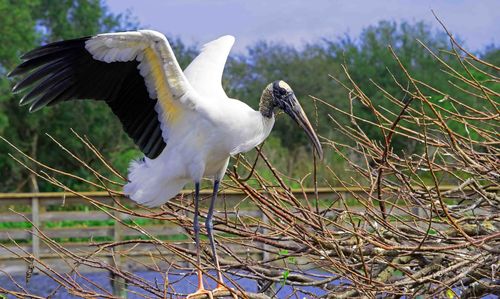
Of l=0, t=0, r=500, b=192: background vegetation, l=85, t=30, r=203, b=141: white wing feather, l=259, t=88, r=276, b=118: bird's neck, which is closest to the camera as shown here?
l=85, t=30, r=203, b=141: white wing feather

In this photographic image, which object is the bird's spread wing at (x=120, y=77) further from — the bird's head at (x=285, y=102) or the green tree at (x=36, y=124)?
the green tree at (x=36, y=124)

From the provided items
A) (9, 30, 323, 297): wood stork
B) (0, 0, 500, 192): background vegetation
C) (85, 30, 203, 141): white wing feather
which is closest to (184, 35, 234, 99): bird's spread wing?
(9, 30, 323, 297): wood stork

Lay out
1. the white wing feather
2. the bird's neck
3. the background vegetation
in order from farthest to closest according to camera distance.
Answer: the background vegetation
the bird's neck
the white wing feather

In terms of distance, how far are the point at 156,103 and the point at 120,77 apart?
0.18m

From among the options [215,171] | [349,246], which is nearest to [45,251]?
[215,171]

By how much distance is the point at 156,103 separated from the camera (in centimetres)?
424

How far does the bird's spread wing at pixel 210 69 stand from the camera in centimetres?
445

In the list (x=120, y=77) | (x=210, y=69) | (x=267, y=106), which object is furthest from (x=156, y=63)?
(x=210, y=69)

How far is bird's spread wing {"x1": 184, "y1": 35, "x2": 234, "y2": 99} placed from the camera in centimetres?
445

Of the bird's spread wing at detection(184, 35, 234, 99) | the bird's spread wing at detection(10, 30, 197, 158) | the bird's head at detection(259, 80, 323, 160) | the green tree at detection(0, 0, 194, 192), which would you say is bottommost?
the bird's head at detection(259, 80, 323, 160)

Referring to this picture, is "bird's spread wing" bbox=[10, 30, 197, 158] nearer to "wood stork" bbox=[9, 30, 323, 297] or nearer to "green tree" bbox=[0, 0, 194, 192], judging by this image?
"wood stork" bbox=[9, 30, 323, 297]

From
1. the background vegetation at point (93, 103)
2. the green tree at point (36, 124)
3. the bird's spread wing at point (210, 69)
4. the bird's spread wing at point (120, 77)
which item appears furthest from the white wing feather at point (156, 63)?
the green tree at point (36, 124)

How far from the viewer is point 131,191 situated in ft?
13.9

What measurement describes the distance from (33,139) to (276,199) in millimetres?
21161
